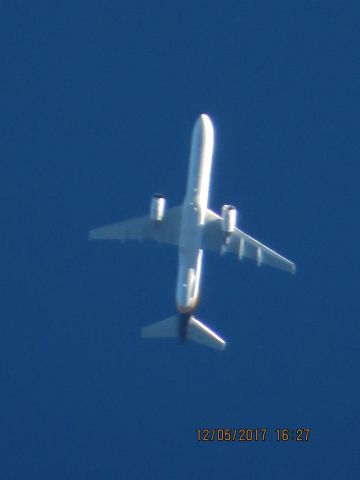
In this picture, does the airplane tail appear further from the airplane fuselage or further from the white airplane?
the airplane fuselage

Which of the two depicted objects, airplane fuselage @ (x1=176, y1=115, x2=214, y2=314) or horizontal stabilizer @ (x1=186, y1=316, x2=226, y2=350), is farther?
horizontal stabilizer @ (x1=186, y1=316, x2=226, y2=350)

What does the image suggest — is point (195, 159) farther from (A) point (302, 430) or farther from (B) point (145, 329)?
(A) point (302, 430)

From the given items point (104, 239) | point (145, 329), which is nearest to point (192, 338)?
point (145, 329)

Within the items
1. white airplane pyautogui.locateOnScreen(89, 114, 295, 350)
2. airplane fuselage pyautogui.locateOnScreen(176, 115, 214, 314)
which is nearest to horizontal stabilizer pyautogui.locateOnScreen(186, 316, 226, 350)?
white airplane pyautogui.locateOnScreen(89, 114, 295, 350)

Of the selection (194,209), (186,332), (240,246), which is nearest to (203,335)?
(186,332)

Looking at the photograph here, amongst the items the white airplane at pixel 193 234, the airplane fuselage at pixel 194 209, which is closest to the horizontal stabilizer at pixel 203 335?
the white airplane at pixel 193 234

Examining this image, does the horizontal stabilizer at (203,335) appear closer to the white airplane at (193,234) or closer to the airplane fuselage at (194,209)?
the white airplane at (193,234)

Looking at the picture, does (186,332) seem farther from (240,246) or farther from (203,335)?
(240,246)
